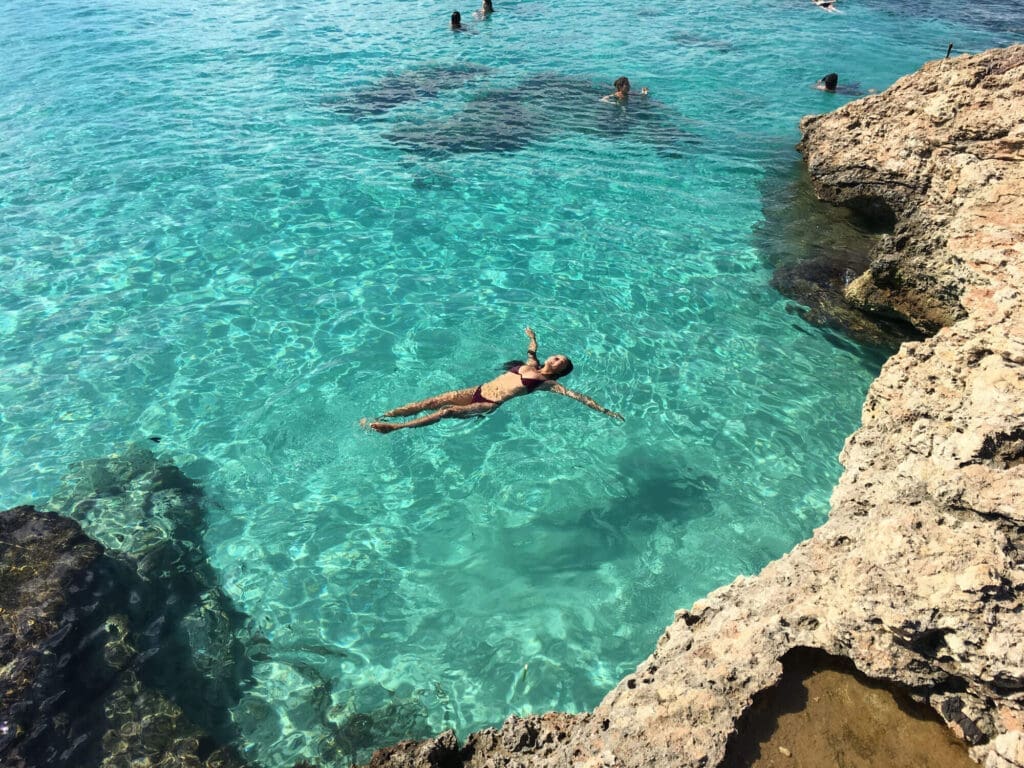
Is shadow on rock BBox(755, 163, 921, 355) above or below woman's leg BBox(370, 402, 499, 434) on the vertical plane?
above

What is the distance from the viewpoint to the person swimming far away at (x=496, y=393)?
6.96 meters

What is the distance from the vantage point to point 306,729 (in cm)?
488

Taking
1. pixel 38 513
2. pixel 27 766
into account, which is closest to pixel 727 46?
pixel 38 513

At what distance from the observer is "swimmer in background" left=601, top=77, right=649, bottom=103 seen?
15805 mm

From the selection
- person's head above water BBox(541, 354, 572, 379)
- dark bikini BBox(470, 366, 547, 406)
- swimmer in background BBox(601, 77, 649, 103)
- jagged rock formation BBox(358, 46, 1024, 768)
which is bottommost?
dark bikini BBox(470, 366, 547, 406)

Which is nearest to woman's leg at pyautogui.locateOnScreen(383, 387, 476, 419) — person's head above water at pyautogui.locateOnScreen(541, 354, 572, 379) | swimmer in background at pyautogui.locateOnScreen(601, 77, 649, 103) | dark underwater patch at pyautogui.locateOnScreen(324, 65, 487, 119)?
person's head above water at pyautogui.locateOnScreen(541, 354, 572, 379)

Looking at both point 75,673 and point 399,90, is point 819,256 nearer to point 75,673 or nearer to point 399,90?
point 75,673

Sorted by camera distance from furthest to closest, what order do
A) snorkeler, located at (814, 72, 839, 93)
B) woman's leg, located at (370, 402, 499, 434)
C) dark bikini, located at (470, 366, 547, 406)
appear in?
snorkeler, located at (814, 72, 839, 93)
dark bikini, located at (470, 366, 547, 406)
woman's leg, located at (370, 402, 499, 434)

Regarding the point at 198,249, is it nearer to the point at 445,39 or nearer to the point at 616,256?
the point at 616,256

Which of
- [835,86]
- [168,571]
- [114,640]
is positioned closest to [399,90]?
[835,86]

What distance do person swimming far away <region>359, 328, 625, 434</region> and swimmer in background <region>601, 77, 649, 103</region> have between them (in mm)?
11343

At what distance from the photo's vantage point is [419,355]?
27.0 feet

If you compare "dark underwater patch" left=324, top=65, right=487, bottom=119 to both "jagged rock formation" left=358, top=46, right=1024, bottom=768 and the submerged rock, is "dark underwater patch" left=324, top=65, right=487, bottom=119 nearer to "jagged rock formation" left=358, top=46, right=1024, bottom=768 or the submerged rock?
the submerged rock

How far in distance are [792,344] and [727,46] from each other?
16.1 meters
